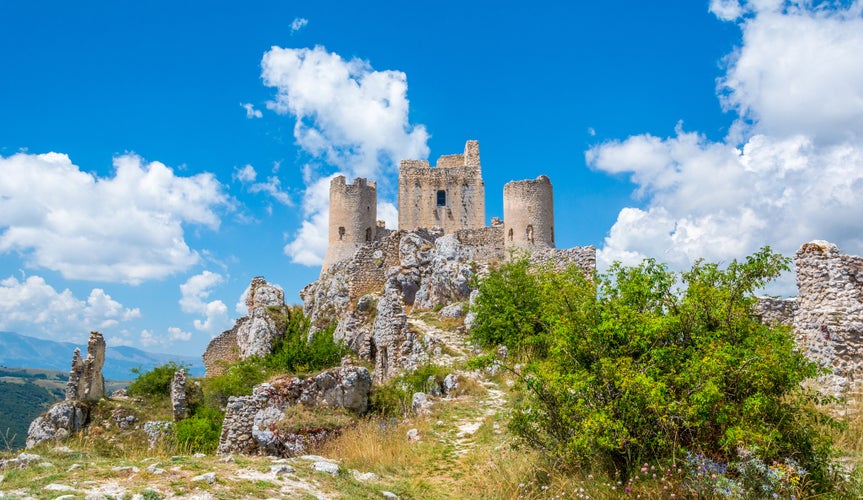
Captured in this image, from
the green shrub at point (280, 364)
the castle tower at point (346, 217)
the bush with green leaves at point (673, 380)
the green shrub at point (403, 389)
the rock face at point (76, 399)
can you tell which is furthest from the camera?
the castle tower at point (346, 217)

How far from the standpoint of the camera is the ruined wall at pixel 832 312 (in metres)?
8.39

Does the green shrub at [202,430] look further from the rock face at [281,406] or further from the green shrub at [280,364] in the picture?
the rock face at [281,406]

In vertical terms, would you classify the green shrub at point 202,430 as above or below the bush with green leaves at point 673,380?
below

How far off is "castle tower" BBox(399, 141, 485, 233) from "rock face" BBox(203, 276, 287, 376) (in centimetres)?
1036

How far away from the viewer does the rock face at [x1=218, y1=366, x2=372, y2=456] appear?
10234mm

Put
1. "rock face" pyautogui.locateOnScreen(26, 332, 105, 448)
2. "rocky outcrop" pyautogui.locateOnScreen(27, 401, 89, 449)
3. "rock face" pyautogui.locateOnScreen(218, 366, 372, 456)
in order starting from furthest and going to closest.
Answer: "rock face" pyautogui.locateOnScreen(26, 332, 105, 448)
"rocky outcrop" pyautogui.locateOnScreen(27, 401, 89, 449)
"rock face" pyautogui.locateOnScreen(218, 366, 372, 456)

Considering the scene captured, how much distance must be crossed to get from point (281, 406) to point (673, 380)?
291 inches

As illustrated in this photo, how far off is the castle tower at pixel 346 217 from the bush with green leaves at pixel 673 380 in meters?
27.3

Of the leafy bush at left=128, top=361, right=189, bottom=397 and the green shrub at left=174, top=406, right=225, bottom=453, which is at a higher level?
the leafy bush at left=128, top=361, right=189, bottom=397

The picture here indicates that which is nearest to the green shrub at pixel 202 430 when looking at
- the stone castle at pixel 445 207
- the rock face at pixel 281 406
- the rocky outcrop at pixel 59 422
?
the rocky outcrop at pixel 59 422

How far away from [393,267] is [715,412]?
19222mm

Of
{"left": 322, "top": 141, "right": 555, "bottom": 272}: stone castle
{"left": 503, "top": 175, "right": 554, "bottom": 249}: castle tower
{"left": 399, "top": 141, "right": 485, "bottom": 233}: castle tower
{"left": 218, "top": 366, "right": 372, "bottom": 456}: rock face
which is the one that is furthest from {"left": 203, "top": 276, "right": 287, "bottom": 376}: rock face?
{"left": 218, "top": 366, "right": 372, "bottom": 456}: rock face

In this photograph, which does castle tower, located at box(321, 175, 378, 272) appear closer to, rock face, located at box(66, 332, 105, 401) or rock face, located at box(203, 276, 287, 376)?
rock face, located at box(203, 276, 287, 376)

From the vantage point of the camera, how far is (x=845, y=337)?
848 centimetres
